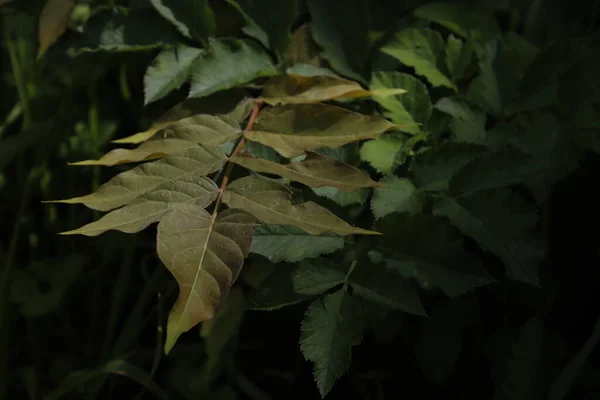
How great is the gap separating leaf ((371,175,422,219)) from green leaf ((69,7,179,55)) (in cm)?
37

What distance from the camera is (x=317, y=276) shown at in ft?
2.16

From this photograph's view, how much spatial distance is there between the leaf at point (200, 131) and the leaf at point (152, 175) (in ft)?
0.16

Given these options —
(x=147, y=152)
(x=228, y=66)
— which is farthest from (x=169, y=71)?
(x=147, y=152)

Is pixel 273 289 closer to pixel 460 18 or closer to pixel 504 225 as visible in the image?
pixel 504 225

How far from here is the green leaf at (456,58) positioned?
0.80 meters

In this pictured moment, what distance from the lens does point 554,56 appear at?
2.53ft

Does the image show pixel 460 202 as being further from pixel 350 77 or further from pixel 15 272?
pixel 15 272

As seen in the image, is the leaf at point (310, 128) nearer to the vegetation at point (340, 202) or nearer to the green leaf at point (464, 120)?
the vegetation at point (340, 202)

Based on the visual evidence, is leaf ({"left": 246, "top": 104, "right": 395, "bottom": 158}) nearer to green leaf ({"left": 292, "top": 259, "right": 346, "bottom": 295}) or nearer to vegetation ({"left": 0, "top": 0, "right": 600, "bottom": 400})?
vegetation ({"left": 0, "top": 0, "right": 600, "bottom": 400})

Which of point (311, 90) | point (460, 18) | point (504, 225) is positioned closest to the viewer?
point (504, 225)

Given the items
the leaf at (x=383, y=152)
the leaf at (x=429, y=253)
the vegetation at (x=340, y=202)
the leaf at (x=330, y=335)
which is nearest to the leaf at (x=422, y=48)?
the vegetation at (x=340, y=202)

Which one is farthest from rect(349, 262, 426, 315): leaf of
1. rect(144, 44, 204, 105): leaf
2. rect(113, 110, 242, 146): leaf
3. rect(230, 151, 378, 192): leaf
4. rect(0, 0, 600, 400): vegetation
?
rect(144, 44, 204, 105): leaf

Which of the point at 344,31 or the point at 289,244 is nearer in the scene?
the point at 289,244

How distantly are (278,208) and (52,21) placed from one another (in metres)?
0.48
